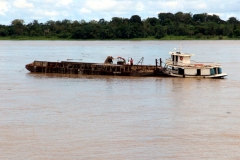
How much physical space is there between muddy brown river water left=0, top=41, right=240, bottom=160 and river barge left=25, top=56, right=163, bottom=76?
4.77m

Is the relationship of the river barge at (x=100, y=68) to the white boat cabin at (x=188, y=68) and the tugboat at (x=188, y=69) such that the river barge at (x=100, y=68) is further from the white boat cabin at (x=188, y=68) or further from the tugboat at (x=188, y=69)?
the white boat cabin at (x=188, y=68)

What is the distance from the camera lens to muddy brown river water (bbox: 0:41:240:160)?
75.9 feet

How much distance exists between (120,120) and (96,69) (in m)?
26.2

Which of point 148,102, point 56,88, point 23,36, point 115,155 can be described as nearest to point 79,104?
point 148,102

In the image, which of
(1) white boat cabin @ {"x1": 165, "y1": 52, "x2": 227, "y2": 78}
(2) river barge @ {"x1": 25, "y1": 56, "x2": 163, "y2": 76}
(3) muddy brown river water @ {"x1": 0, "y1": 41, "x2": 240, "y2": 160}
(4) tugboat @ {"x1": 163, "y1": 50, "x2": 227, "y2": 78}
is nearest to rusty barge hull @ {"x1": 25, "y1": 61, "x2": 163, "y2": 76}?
(2) river barge @ {"x1": 25, "y1": 56, "x2": 163, "y2": 76}

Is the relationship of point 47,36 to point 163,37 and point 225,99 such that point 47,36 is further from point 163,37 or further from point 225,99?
point 225,99

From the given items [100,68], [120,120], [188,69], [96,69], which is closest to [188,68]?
[188,69]

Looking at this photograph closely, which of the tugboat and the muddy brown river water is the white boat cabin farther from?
the muddy brown river water

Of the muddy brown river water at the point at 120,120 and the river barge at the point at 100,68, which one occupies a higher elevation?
the river barge at the point at 100,68

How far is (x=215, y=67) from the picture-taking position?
5197cm

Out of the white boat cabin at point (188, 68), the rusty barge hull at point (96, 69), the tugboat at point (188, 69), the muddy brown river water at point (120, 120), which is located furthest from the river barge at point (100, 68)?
the muddy brown river water at point (120, 120)

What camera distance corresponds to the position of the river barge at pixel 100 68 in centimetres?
5375

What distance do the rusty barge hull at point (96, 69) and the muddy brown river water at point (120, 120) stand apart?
4754mm

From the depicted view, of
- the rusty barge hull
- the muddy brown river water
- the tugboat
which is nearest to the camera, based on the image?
the muddy brown river water
